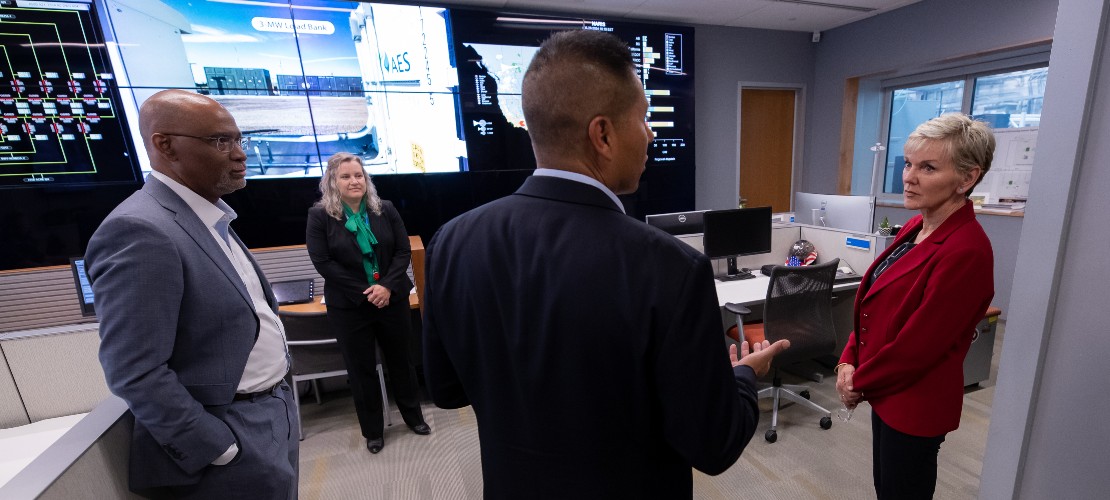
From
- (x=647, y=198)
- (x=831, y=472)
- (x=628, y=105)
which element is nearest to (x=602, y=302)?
(x=628, y=105)

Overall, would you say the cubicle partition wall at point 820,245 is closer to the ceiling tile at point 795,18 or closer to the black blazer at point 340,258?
the black blazer at point 340,258

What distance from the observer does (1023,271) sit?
1039 mm

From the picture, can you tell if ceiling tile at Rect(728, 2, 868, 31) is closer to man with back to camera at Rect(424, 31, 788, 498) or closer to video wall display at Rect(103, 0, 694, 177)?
video wall display at Rect(103, 0, 694, 177)

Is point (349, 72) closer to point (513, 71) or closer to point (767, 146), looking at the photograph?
point (513, 71)

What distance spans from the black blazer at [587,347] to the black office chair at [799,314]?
1646 mm

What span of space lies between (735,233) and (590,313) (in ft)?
8.60

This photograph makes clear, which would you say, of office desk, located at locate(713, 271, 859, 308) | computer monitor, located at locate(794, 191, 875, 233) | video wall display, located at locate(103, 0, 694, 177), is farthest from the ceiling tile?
office desk, located at locate(713, 271, 859, 308)

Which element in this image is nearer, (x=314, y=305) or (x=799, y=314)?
(x=799, y=314)

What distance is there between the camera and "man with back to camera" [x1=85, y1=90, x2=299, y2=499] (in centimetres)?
95

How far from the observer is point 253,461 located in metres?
1.14

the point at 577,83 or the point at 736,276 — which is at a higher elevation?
the point at 577,83

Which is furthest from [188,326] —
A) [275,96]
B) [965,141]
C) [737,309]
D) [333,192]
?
[275,96]

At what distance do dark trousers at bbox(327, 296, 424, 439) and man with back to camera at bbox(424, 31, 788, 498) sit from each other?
171 cm

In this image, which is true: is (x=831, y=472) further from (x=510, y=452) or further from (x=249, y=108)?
(x=249, y=108)
